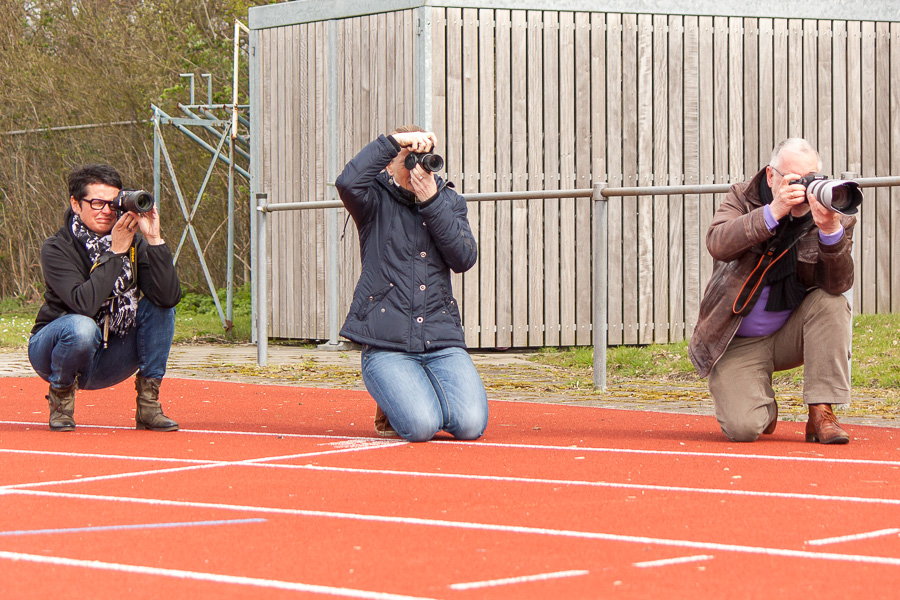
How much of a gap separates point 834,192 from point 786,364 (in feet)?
3.16

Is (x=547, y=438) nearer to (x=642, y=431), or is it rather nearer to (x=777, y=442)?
(x=642, y=431)

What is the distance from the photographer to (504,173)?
1068cm

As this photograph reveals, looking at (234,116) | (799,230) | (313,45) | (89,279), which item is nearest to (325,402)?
(89,279)

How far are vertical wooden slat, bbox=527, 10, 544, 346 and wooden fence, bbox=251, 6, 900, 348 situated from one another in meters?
0.01

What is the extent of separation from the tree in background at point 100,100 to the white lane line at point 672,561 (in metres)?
12.9

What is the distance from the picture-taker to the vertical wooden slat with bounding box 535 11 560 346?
1077 cm

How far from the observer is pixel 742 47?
1109 centimetres

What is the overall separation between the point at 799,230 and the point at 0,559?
3413 mm

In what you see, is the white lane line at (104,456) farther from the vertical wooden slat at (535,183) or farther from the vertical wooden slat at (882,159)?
the vertical wooden slat at (882,159)

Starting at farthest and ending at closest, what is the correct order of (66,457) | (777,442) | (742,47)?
(742,47)
(777,442)
(66,457)

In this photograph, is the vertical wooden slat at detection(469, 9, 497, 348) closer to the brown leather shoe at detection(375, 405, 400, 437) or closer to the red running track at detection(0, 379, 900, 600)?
the red running track at detection(0, 379, 900, 600)

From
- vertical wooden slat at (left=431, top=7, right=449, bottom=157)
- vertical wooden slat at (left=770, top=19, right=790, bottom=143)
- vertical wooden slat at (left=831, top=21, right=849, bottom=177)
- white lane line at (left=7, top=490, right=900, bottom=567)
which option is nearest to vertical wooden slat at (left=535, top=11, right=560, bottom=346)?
vertical wooden slat at (left=431, top=7, right=449, bottom=157)

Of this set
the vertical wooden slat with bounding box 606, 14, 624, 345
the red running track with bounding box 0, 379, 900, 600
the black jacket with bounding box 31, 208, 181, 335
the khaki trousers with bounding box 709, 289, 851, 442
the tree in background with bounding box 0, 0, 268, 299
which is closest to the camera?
the red running track with bounding box 0, 379, 900, 600

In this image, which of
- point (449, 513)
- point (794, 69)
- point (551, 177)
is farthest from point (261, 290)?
point (449, 513)
